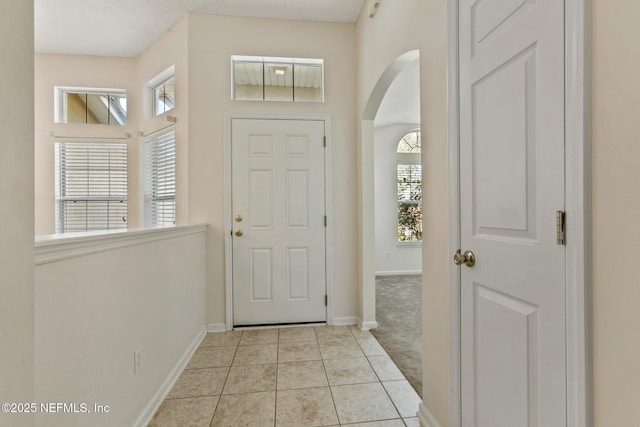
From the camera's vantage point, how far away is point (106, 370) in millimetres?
1279

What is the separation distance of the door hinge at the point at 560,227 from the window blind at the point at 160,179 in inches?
121

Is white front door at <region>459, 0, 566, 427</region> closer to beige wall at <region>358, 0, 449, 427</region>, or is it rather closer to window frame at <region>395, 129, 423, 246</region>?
beige wall at <region>358, 0, 449, 427</region>

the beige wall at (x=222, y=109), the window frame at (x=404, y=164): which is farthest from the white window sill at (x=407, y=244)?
the beige wall at (x=222, y=109)

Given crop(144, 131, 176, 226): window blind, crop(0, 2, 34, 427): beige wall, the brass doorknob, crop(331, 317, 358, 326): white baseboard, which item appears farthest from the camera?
crop(144, 131, 176, 226): window blind

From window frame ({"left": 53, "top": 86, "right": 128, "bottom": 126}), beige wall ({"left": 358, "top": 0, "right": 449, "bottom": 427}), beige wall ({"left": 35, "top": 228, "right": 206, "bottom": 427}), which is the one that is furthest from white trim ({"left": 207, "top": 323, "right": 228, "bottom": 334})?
window frame ({"left": 53, "top": 86, "right": 128, "bottom": 126})

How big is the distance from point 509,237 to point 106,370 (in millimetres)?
1701

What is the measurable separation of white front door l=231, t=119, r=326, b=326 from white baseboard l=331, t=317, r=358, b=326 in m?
0.12

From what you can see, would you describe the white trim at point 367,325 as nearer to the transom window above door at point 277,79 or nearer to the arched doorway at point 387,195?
the arched doorway at point 387,195

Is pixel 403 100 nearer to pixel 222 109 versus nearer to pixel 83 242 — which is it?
pixel 222 109

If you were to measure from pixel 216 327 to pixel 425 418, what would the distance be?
2004mm

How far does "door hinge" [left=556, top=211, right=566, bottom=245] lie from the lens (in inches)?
31.1

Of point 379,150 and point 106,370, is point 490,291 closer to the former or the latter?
point 106,370

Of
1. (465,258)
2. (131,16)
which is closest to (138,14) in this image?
(131,16)

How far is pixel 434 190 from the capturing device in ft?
4.98
